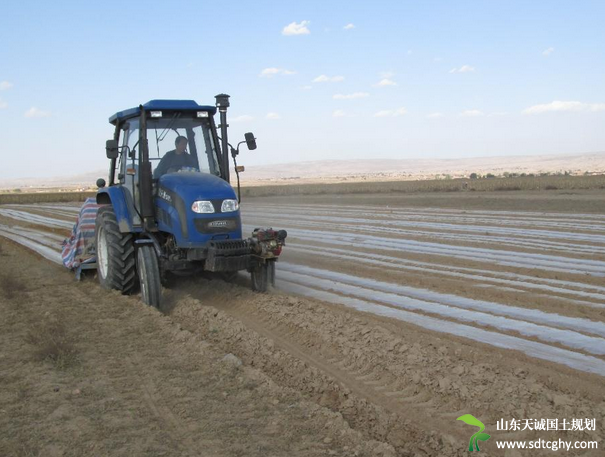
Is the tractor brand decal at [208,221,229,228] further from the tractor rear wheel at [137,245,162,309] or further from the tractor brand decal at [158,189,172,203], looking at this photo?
the tractor rear wheel at [137,245,162,309]

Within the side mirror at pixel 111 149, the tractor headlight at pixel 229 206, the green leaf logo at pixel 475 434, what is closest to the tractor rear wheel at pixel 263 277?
the tractor headlight at pixel 229 206

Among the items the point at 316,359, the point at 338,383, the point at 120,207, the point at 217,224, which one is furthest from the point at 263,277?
the point at 338,383

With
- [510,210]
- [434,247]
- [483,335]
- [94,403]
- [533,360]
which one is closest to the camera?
[94,403]

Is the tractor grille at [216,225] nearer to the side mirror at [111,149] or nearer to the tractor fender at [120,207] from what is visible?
the tractor fender at [120,207]

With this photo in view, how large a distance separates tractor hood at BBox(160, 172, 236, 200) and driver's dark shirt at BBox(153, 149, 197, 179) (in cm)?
22

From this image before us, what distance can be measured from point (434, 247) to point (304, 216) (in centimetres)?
920

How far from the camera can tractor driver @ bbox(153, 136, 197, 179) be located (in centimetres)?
810

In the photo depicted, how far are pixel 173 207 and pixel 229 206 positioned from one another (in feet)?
2.19

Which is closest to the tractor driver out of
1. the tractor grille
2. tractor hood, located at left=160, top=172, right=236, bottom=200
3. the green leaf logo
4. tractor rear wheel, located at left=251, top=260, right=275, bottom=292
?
tractor hood, located at left=160, top=172, right=236, bottom=200

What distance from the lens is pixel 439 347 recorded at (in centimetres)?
565

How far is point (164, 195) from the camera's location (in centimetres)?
771

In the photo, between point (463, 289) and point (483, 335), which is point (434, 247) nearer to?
point (463, 289)

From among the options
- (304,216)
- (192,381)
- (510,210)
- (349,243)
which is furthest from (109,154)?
(510,210)

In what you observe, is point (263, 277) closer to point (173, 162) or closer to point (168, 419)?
point (173, 162)
